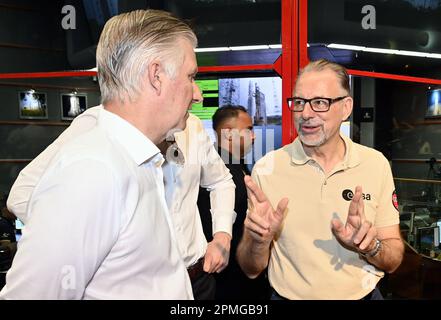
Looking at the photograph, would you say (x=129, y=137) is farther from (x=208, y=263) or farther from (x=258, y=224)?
(x=208, y=263)

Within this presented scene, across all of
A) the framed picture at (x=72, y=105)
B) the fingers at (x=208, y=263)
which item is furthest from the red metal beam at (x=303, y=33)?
the framed picture at (x=72, y=105)

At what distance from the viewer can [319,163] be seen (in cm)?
139

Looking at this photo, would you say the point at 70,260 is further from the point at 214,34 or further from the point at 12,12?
the point at 12,12

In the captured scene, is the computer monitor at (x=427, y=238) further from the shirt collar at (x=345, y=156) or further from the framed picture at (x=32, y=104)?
the framed picture at (x=32, y=104)

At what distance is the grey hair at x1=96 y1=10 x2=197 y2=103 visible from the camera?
807mm

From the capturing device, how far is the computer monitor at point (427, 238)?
6.16ft

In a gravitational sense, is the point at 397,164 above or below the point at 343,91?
below

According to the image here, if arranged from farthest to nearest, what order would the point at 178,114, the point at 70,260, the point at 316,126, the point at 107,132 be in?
the point at 316,126 → the point at 178,114 → the point at 107,132 → the point at 70,260

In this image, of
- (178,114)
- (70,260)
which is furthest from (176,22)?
(70,260)

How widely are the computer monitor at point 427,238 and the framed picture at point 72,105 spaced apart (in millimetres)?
1663

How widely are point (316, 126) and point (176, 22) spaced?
0.68 m

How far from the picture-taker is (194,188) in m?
1.34
